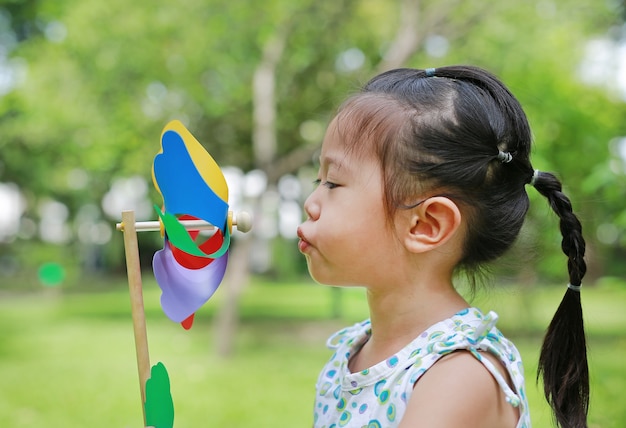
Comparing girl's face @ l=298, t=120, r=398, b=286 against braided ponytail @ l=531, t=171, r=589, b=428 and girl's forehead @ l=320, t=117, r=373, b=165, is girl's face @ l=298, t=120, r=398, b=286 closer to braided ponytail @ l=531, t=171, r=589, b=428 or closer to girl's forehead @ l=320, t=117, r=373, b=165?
girl's forehead @ l=320, t=117, r=373, b=165

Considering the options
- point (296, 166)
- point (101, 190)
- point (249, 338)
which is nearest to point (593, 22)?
point (296, 166)

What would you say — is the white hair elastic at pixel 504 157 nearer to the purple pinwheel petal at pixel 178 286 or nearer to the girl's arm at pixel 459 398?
the girl's arm at pixel 459 398

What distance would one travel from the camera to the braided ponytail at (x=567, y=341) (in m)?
1.15

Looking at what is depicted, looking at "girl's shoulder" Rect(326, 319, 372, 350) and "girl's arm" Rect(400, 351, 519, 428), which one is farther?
"girl's shoulder" Rect(326, 319, 372, 350)

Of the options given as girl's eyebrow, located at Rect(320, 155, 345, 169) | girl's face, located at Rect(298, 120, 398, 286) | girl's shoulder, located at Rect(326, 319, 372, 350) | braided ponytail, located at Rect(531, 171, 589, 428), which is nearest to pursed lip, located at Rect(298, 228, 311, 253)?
girl's face, located at Rect(298, 120, 398, 286)

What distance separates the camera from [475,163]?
1.05 metres

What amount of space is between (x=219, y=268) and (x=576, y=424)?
0.60 metres

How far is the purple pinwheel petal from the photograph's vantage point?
3.40 ft

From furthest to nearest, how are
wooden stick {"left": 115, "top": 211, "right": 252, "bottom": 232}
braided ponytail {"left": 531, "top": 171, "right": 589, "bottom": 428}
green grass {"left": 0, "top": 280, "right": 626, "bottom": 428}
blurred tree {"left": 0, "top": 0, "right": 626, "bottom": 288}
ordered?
1. blurred tree {"left": 0, "top": 0, "right": 626, "bottom": 288}
2. green grass {"left": 0, "top": 280, "right": 626, "bottom": 428}
3. braided ponytail {"left": 531, "top": 171, "right": 589, "bottom": 428}
4. wooden stick {"left": 115, "top": 211, "right": 252, "bottom": 232}

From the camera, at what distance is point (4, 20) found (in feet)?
34.0

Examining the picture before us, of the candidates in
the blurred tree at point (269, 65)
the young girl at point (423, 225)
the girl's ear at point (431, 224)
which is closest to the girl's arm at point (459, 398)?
the young girl at point (423, 225)

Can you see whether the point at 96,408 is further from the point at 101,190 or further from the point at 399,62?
the point at 101,190

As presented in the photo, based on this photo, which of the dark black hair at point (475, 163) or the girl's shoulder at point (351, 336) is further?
the girl's shoulder at point (351, 336)

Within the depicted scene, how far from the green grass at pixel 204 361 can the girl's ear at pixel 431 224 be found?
1.04 feet
